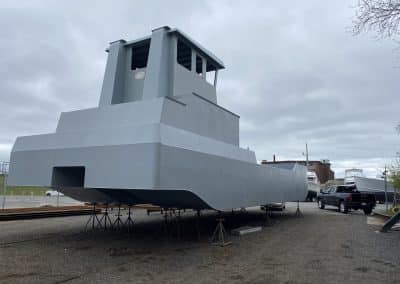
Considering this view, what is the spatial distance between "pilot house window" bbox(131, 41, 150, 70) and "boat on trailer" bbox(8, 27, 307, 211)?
4 cm

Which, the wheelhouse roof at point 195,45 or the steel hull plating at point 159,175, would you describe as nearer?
the steel hull plating at point 159,175

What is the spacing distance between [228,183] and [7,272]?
5956mm

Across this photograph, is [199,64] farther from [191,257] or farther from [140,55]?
[191,257]

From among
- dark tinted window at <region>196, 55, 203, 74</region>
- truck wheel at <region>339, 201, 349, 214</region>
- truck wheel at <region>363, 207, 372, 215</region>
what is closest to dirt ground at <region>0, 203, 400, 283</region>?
dark tinted window at <region>196, 55, 203, 74</region>

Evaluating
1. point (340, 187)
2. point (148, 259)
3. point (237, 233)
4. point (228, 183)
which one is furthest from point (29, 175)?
point (340, 187)

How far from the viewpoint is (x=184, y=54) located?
1226 cm

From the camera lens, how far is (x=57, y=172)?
877 centimetres

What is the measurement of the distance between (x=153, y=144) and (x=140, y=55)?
6035mm

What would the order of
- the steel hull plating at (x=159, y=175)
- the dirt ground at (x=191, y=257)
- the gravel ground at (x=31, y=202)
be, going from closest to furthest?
the dirt ground at (x=191, y=257) < the steel hull plating at (x=159, y=175) < the gravel ground at (x=31, y=202)

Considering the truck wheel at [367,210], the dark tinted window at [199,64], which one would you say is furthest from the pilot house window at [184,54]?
the truck wheel at [367,210]

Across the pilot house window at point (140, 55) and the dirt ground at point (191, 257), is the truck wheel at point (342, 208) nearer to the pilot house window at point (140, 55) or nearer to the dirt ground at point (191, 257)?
the dirt ground at point (191, 257)

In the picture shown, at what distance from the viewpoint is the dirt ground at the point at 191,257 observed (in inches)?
235

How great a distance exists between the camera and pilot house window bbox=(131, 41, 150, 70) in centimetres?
1139

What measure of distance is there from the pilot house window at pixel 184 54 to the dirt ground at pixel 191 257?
21.5 ft
